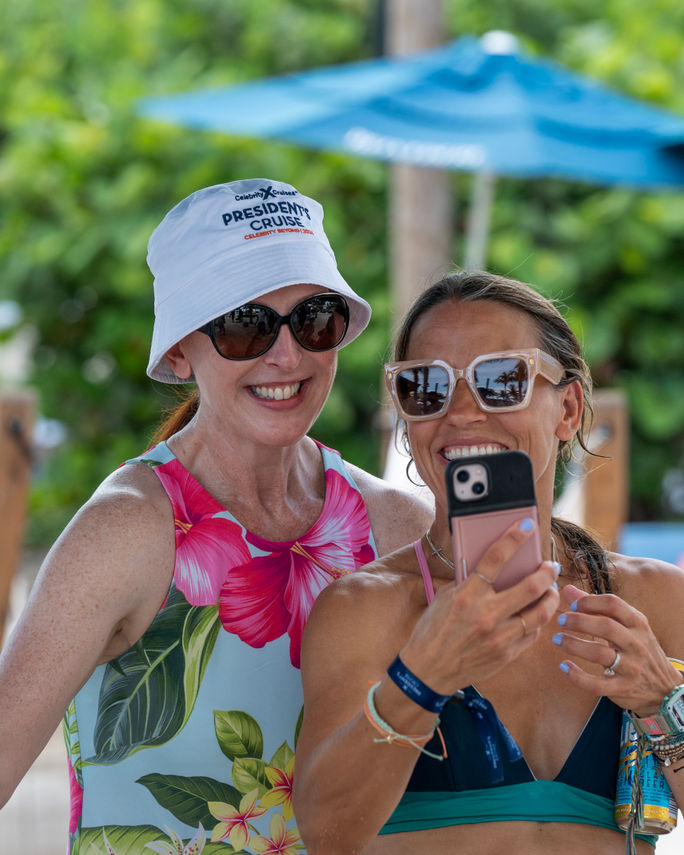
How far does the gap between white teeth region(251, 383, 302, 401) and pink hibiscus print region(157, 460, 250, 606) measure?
0.70ft

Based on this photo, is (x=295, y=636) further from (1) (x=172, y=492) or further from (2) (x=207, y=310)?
(2) (x=207, y=310)

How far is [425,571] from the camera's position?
81.4 inches

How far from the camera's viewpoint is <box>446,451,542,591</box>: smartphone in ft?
4.94

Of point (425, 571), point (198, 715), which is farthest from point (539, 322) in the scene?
point (198, 715)

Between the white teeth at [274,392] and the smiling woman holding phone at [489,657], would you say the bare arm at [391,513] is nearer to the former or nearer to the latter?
→ the smiling woman holding phone at [489,657]

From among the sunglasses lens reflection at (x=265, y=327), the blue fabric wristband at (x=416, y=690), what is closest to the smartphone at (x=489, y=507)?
the blue fabric wristband at (x=416, y=690)

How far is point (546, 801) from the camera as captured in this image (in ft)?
6.28

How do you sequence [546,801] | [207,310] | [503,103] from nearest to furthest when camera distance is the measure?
[546,801]
[207,310]
[503,103]

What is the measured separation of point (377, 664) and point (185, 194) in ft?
25.4

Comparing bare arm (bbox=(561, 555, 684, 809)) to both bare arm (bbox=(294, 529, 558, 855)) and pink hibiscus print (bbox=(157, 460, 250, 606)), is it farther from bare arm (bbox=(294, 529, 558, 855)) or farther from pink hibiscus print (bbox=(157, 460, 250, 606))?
pink hibiscus print (bbox=(157, 460, 250, 606))

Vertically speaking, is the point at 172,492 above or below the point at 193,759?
above

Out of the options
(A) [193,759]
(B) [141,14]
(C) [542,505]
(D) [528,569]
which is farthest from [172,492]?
(B) [141,14]

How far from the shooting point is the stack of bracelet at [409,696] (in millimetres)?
1545

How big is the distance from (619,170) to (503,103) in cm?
74
